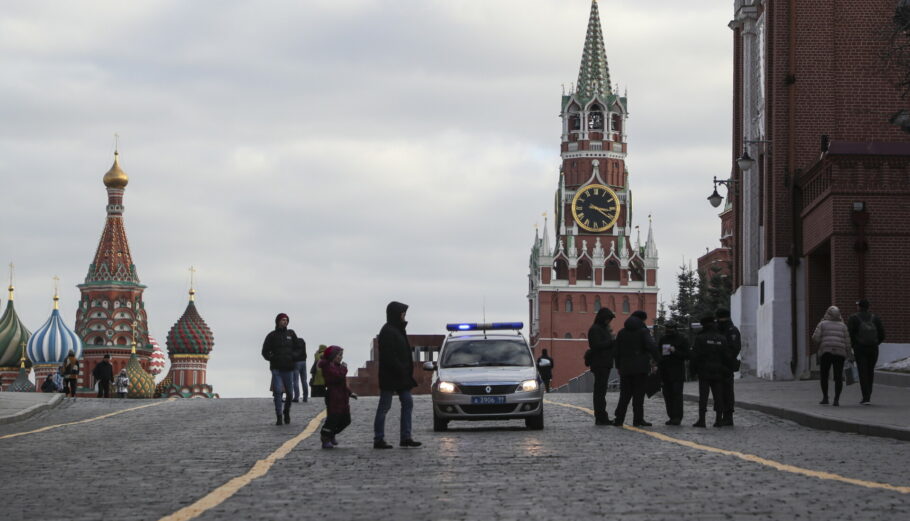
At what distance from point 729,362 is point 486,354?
3.52 m

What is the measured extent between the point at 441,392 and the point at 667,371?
11.1 ft

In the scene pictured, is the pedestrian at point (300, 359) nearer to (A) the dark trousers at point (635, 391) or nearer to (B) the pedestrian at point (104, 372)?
(A) the dark trousers at point (635, 391)

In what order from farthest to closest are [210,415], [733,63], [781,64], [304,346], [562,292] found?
[562,292], [733,63], [781,64], [304,346], [210,415]

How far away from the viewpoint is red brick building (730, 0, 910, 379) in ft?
136

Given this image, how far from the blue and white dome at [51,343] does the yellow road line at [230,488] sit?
181895mm

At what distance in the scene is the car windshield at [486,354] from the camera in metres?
24.3

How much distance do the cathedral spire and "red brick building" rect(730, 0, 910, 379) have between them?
138 m

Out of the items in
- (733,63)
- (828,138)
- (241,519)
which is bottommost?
(241,519)

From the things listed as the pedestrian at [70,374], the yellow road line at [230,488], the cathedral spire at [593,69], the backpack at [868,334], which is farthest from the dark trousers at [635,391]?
the cathedral spire at [593,69]

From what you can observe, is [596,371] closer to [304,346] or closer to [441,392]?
[441,392]

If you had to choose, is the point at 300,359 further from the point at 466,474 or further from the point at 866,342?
the point at 466,474

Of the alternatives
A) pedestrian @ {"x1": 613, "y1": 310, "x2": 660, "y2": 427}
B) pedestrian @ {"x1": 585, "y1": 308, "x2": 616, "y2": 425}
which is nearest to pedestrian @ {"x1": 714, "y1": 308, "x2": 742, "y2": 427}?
pedestrian @ {"x1": 613, "y1": 310, "x2": 660, "y2": 427}

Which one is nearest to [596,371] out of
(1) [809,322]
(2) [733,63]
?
(1) [809,322]

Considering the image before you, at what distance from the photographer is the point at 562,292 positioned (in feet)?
589
